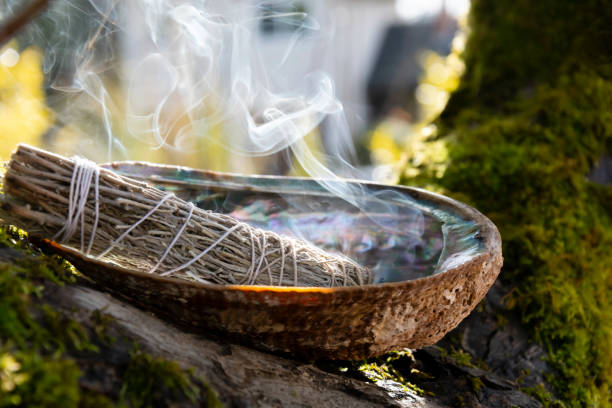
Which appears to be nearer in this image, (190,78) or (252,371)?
(252,371)

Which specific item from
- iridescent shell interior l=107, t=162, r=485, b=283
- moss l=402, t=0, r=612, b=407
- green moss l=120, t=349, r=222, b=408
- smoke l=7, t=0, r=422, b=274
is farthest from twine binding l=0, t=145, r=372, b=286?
moss l=402, t=0, r=612, b=407

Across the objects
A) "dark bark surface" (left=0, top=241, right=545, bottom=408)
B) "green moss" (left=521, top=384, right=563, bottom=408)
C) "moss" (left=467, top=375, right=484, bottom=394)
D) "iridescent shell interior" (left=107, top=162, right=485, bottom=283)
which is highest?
"iridescent shell interior" (left=107, top=162, right=485, bottom=283)

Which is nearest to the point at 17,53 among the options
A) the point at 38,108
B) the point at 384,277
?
the point at 38,108

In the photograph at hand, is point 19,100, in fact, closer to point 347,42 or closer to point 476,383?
point 476,383

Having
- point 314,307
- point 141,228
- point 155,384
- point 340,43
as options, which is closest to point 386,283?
point 314,307

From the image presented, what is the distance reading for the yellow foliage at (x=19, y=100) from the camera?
3977mm

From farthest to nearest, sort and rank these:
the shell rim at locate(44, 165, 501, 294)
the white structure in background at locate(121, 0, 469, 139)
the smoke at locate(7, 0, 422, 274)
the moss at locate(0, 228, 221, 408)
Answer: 1. the white structure in background at locate(121, 0, 469, 139)
2. the smoke at locate(7, 0, 422, 274)
3. the shell rim at locate(44, 165, 501, 294)
4. the moss at locate(0, 228, 221, 408)

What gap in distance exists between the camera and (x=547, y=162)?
105 inches

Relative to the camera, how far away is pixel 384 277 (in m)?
2.14

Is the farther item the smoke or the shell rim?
the smoke

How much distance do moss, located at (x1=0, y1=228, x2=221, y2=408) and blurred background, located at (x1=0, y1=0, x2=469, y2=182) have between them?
3.77ft

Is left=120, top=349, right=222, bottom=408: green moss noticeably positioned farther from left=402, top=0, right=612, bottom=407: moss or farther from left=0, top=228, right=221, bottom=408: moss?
left=402, top=0, right=612, bottom=407: moss

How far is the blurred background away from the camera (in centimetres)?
285

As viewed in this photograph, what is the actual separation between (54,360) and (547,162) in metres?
2.60
